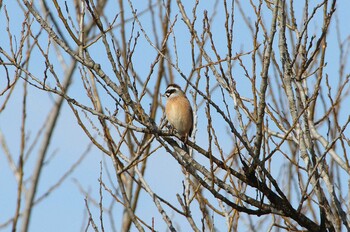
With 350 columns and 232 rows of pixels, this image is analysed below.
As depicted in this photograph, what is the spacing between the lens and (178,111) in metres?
6.57

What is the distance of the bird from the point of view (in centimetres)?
643

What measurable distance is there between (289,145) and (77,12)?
2.39 m

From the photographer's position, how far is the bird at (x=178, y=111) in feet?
21.1

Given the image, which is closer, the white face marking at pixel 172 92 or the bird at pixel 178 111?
the bird at pixel 178 111

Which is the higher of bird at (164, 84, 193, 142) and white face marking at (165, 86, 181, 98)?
white face marking at (165, 86, 181, 98)

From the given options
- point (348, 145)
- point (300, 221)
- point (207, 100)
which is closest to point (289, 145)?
point (348, 145)

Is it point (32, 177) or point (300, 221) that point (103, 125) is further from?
point (300, 221)

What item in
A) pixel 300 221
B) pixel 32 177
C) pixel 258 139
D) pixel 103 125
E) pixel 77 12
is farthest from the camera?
pixel 77 12

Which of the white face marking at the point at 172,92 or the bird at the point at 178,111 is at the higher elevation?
the white face marking at the point at 172,92

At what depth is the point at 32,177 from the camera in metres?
4.17

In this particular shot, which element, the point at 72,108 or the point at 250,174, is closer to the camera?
the point at 250,174

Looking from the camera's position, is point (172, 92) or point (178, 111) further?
point (172, 92)

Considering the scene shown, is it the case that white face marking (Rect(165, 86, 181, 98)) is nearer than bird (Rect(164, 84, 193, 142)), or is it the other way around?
bird (Rect(164, 84, 193, 142))

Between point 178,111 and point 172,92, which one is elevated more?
point 172,92
